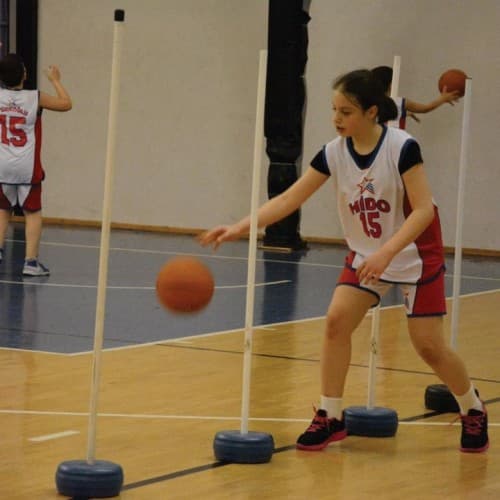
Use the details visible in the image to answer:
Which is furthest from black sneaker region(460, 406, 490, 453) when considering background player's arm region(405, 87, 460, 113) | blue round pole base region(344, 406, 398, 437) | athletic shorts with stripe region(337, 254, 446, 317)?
background player's arm region(405, 87, 460, 113)

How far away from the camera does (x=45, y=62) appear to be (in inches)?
605

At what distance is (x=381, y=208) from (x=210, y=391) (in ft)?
5.17

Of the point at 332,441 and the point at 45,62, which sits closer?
the point at 332,441

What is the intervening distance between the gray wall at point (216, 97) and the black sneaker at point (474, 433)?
8.32m

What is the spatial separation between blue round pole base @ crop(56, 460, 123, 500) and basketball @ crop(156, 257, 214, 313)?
67 centimetres

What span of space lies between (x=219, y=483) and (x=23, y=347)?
2.86 metres

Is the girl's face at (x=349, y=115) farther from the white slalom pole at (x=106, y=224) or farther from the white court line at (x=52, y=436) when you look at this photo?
the white court line at (x=52, y=436)

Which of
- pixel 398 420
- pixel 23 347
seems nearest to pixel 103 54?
pixel 23 347

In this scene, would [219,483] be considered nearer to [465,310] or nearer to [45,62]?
[465,310]

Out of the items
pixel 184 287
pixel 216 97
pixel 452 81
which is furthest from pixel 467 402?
pixel 216 97

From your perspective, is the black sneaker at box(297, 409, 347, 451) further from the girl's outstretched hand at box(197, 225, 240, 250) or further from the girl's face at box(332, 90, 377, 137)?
the girl's face at box(332, 90, 377, 137)

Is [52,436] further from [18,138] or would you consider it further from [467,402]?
[18,138]

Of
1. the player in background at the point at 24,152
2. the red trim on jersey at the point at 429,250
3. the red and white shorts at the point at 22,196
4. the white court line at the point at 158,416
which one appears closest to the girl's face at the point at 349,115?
the red trim on jersey at the point at 429,250

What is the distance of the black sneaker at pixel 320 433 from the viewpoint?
5.05 meters
